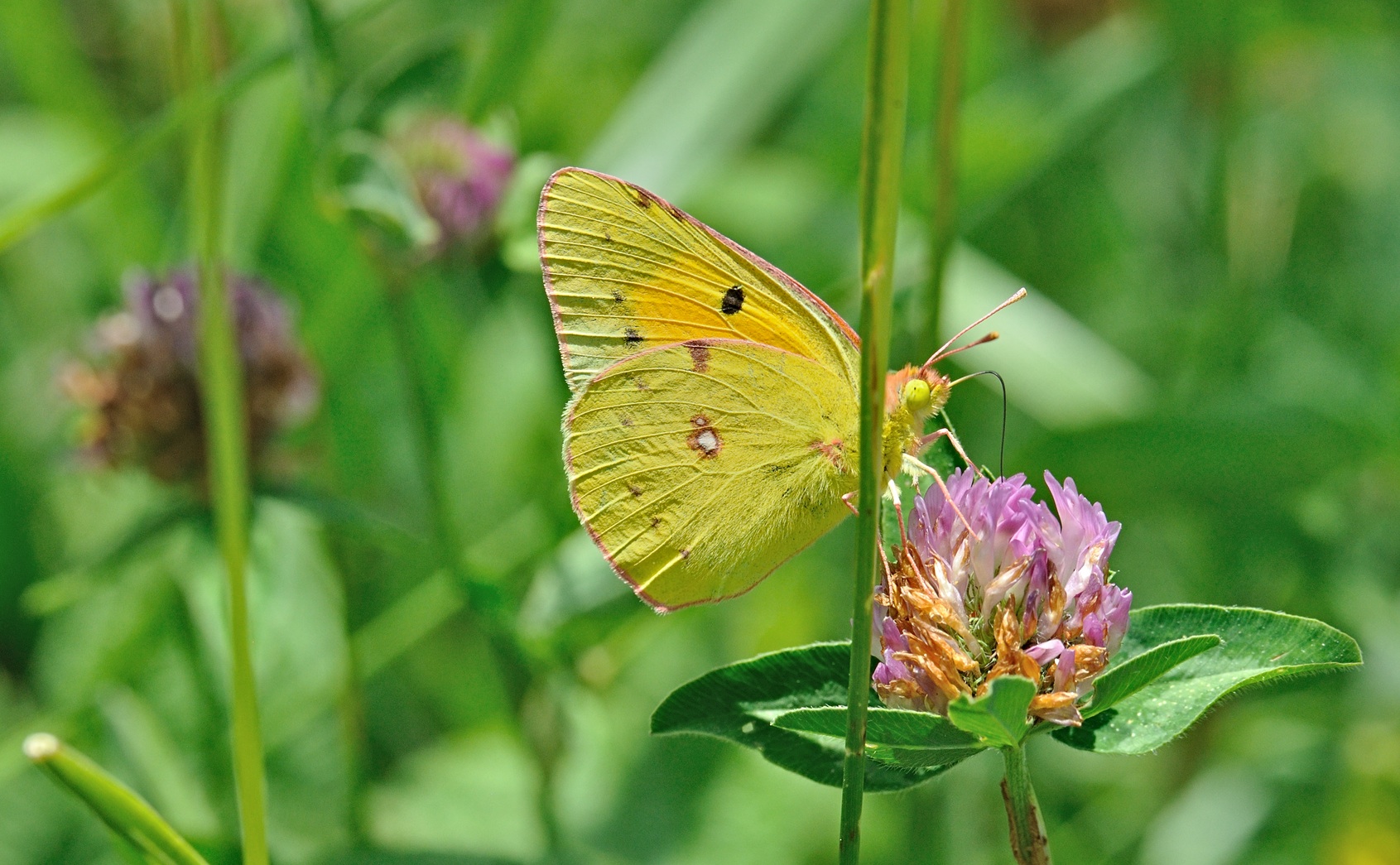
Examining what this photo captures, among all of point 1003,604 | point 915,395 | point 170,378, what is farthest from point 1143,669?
point 170,378

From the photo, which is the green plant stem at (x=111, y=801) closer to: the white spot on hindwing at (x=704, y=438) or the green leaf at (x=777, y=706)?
the green leaf at (x=777, y=706)

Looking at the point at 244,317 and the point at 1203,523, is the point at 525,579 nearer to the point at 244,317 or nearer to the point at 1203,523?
the point at 244,317

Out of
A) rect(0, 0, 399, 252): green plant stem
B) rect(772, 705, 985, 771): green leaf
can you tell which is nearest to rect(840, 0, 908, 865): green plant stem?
rect(772, 705, 985, 771): green leaf

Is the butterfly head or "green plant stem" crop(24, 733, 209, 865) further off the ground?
the butterfly head

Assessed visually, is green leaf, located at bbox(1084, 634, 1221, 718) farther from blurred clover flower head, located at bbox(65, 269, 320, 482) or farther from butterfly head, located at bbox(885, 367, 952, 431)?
blurred clover flower head, located at bbox(65, 269, 320, 482)

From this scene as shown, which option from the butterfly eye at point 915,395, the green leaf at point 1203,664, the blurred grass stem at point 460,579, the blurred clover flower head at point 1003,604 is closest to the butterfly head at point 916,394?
the butterfly eye at point 915,395

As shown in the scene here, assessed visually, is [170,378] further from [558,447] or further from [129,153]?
[558,447]

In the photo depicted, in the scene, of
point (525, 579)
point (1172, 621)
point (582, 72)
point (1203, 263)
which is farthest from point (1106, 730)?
point (582, 72)
